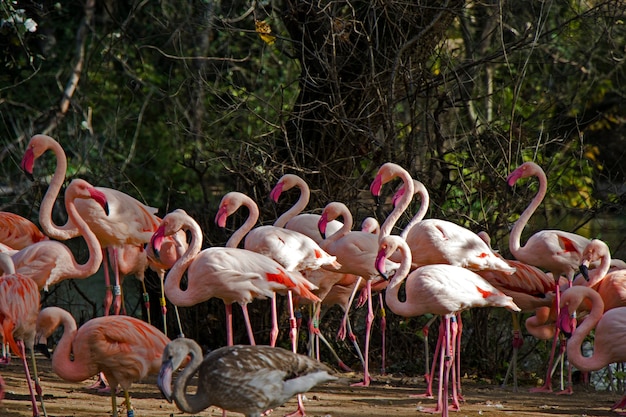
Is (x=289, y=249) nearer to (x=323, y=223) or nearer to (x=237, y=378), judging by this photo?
(x=323, y=223)

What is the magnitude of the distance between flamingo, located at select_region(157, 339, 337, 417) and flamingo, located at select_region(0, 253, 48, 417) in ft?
3.79

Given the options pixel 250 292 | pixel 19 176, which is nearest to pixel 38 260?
pixel 250 292

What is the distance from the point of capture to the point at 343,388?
22.0 feet

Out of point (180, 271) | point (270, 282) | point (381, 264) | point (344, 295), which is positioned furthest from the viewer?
point (344, 295)

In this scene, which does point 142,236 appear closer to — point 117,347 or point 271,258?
point 271,258

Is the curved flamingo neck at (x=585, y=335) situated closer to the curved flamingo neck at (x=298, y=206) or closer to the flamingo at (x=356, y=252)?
the flamingo at (x=356, y=252)

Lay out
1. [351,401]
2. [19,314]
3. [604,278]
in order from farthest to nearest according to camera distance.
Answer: [604,278]
[351,401]
[19,314]

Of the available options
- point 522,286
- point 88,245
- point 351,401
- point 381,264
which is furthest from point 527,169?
point 88,245

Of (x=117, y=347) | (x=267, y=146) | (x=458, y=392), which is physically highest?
(x=267, y=146)

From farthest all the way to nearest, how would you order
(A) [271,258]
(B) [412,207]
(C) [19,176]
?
(C) [19,176]
(B) [412,207]
(A) [271,258]

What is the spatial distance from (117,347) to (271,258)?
163 centimetres

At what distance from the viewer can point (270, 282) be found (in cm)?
573

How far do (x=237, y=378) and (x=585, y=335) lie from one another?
2.93 metres

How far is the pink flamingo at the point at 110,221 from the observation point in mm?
6840
